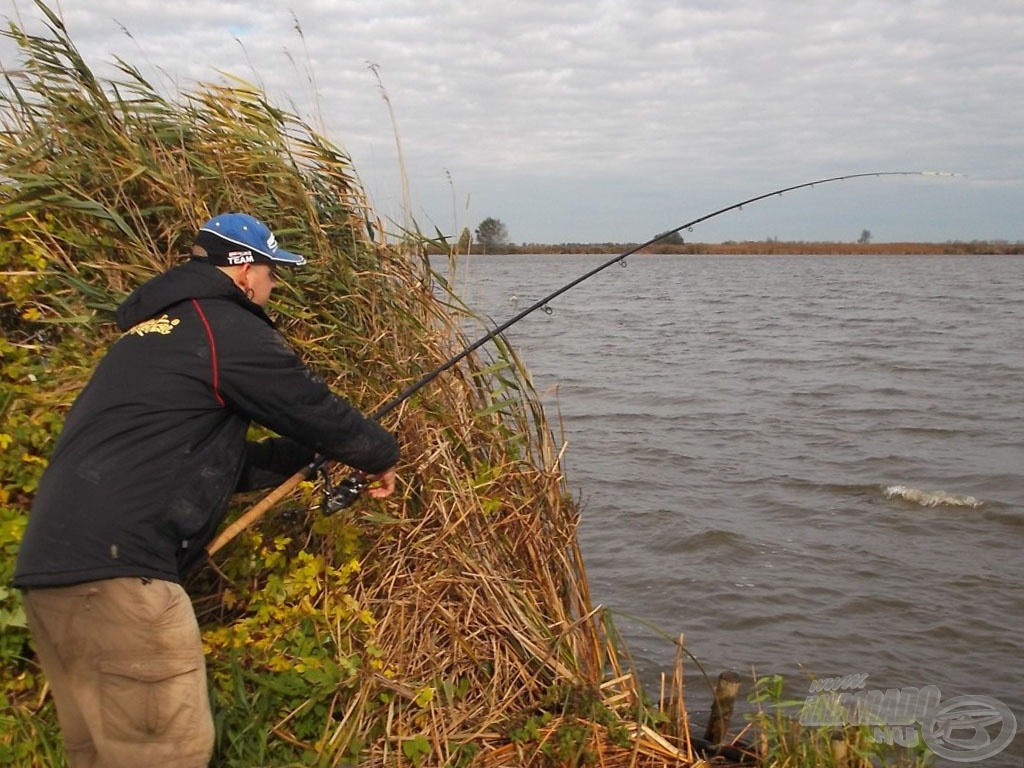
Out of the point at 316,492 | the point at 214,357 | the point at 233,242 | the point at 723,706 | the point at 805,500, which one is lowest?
the point at 805,500

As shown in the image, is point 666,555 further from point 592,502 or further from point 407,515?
point 407,515

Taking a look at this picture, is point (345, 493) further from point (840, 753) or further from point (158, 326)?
point (840, 753)

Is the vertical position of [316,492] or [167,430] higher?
[167,430]

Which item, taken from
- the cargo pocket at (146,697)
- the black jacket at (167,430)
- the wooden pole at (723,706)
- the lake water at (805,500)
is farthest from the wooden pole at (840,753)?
the cargo pocket at (146,697)

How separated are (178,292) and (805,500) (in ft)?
24.3

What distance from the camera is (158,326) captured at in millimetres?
2734

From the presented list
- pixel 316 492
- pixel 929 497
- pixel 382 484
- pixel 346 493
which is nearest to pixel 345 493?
pixel 346 493

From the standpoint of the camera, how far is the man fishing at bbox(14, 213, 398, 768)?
2.59 m

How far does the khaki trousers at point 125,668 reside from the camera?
2.63 metres

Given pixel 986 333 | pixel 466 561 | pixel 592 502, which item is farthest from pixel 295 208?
pixel 986 333

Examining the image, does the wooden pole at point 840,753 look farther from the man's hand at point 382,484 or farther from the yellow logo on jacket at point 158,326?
the yellow logo on jacket at point 158,326

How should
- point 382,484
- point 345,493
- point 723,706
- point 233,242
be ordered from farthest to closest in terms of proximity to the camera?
point 723,706 < point 345,493 < point 382,484 < point 233,242

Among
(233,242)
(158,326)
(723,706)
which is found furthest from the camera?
(723,706)
